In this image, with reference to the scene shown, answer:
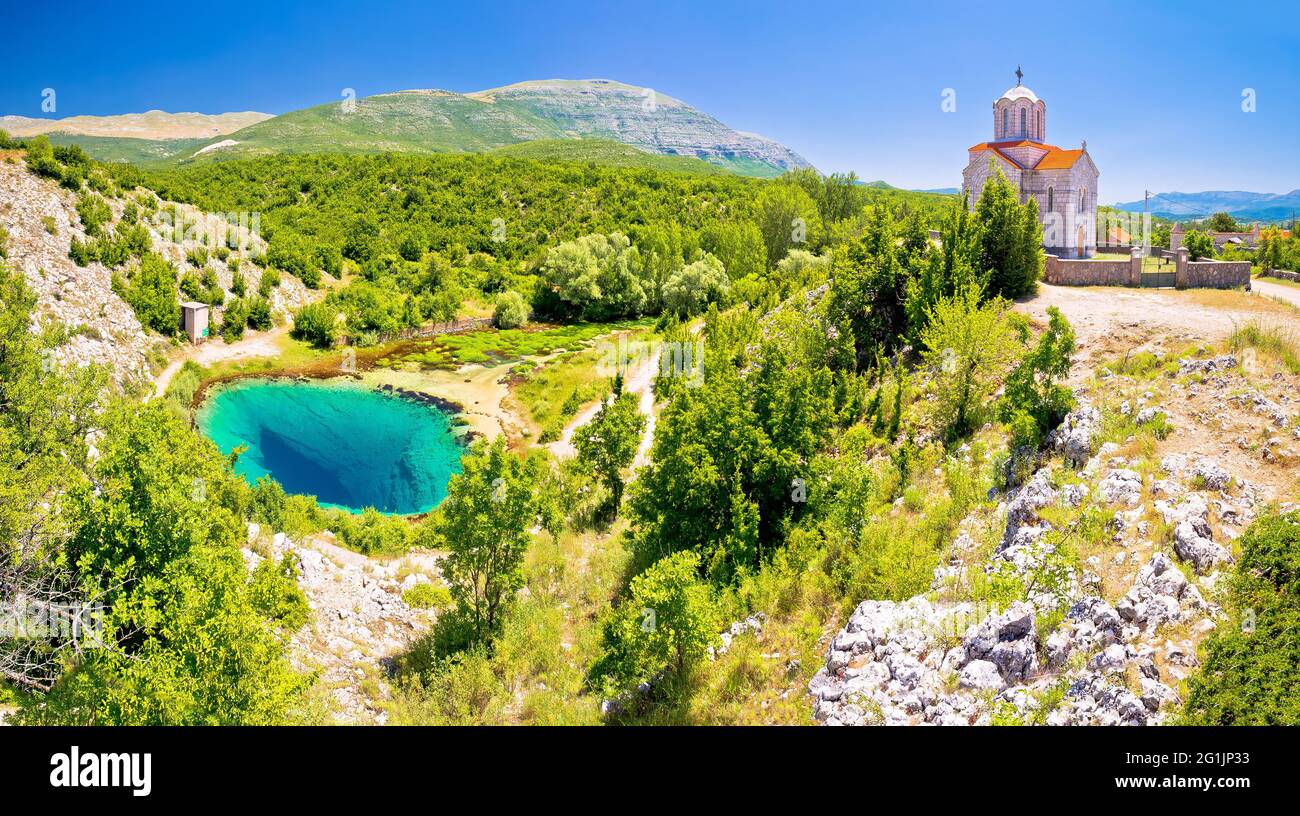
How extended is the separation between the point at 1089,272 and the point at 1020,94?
15898 millimetres

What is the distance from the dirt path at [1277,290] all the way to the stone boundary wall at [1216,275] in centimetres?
66

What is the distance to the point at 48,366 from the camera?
24.5 metres

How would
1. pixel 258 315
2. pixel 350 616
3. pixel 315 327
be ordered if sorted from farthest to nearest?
pixel 315 327 → pixel 258 315 → pixel 350 616

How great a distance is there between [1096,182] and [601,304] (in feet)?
121

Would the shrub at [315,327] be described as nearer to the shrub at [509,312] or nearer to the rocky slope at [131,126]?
the shrub at [509,312]

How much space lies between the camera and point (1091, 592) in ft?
37.4

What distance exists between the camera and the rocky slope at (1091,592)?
982 centimetres

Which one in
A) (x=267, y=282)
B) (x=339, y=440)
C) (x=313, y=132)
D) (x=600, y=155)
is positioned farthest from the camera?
(x=313, y=132)

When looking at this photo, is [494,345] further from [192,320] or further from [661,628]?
[661,628]

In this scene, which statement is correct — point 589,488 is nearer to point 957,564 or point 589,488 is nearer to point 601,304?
point 957,564

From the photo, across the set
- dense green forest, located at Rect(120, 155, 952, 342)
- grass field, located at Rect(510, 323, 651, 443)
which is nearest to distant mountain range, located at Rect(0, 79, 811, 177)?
dense green forest, located at Rect(120, 155, 952, 342)

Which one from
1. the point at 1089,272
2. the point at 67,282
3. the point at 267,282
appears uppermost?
the point at 267,282

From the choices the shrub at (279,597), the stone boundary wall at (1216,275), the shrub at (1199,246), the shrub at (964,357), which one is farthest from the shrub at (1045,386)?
the shrub at (1199,246)

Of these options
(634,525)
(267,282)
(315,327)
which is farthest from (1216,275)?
(267,282)
